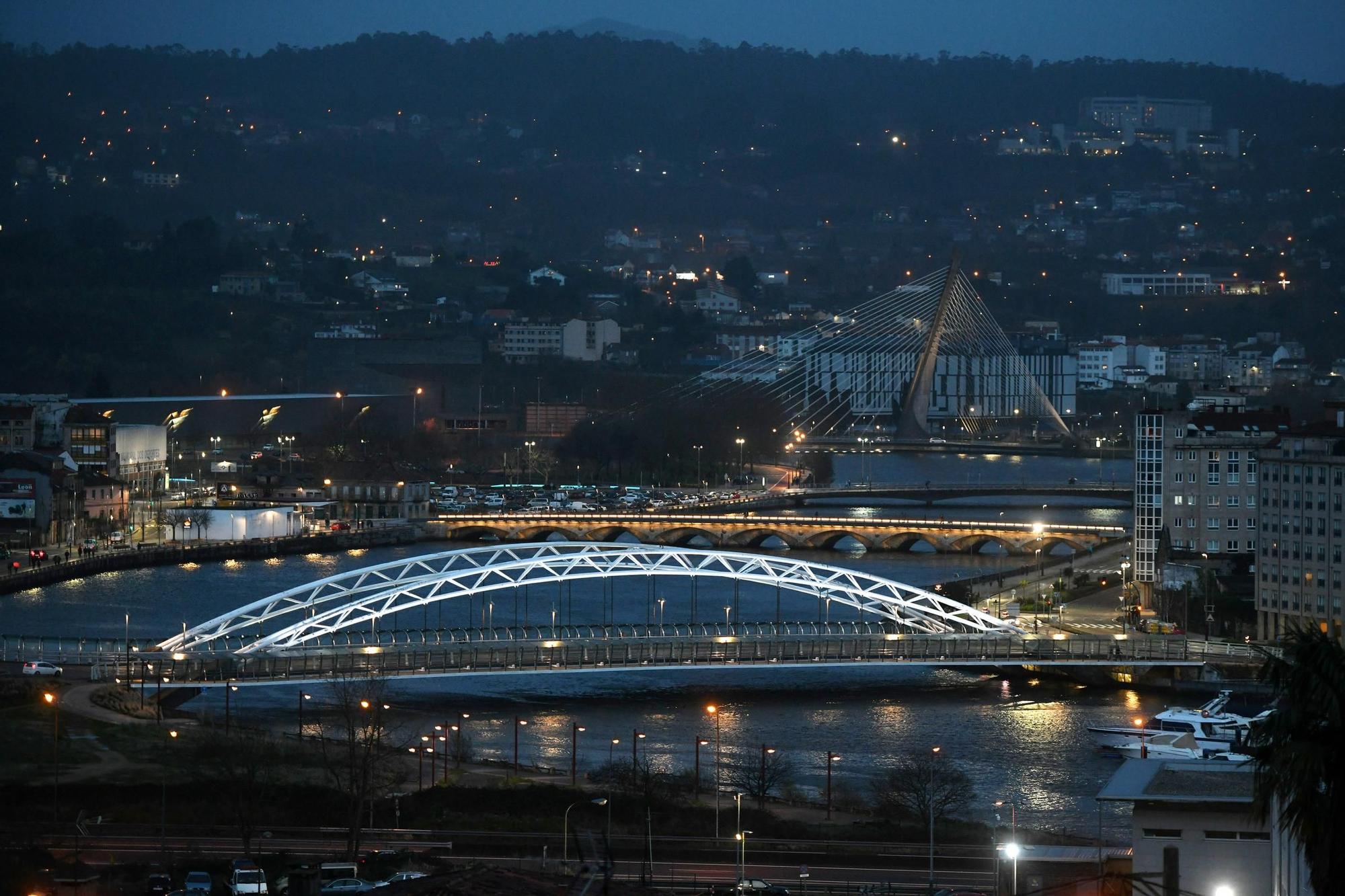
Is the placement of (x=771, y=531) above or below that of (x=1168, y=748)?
above

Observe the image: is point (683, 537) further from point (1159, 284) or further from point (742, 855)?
point (1159, 284)

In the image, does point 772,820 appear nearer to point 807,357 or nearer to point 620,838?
point 620,838

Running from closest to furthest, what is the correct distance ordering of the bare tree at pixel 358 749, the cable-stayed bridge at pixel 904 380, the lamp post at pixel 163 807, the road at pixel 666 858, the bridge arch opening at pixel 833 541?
the road at pixel 666 858 → the lamp post at pixel 163 807 → the bare tree at pixel 358 749 → the bridge arch opening at pixel 833 541 → the cable-stayed bridge at pixel 904 380

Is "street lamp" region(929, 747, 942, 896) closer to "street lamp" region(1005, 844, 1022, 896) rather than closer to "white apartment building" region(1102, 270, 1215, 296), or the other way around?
"street lamp" region(1005, 844, 1022, 896)

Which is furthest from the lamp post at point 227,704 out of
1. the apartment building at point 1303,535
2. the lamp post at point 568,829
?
the apartment building at point 1303,535

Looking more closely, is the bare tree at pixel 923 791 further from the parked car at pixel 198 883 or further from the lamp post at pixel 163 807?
the parked car at pixel 198 883

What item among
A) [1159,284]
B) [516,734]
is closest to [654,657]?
[516,734]
